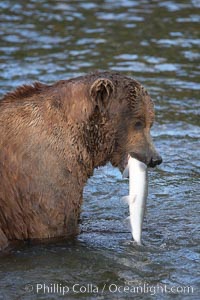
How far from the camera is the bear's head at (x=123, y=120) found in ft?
24.6

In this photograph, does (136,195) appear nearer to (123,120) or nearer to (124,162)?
(124,162)

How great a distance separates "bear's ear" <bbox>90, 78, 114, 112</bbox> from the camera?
738cm

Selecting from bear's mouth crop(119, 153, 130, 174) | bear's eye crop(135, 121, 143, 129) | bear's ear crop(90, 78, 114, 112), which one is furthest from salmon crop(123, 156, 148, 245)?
bear's ear crop(90, 78, 114, 112)

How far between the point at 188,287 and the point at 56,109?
1.82 m

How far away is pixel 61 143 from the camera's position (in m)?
7.43

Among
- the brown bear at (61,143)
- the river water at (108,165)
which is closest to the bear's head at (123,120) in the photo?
the brown bear at (61,143)

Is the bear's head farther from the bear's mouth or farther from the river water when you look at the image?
the river water

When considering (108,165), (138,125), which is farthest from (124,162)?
(108,165)

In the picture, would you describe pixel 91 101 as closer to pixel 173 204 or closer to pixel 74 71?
pixel 173 204

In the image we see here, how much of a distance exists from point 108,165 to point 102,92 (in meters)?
2.70

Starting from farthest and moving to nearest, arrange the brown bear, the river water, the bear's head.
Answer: the bear's head
the brown bear
the river water

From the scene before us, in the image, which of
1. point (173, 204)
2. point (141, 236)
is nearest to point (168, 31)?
point (173, 204)

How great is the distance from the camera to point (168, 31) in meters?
15.1

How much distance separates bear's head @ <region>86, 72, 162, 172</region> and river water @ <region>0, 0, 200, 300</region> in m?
0.81
